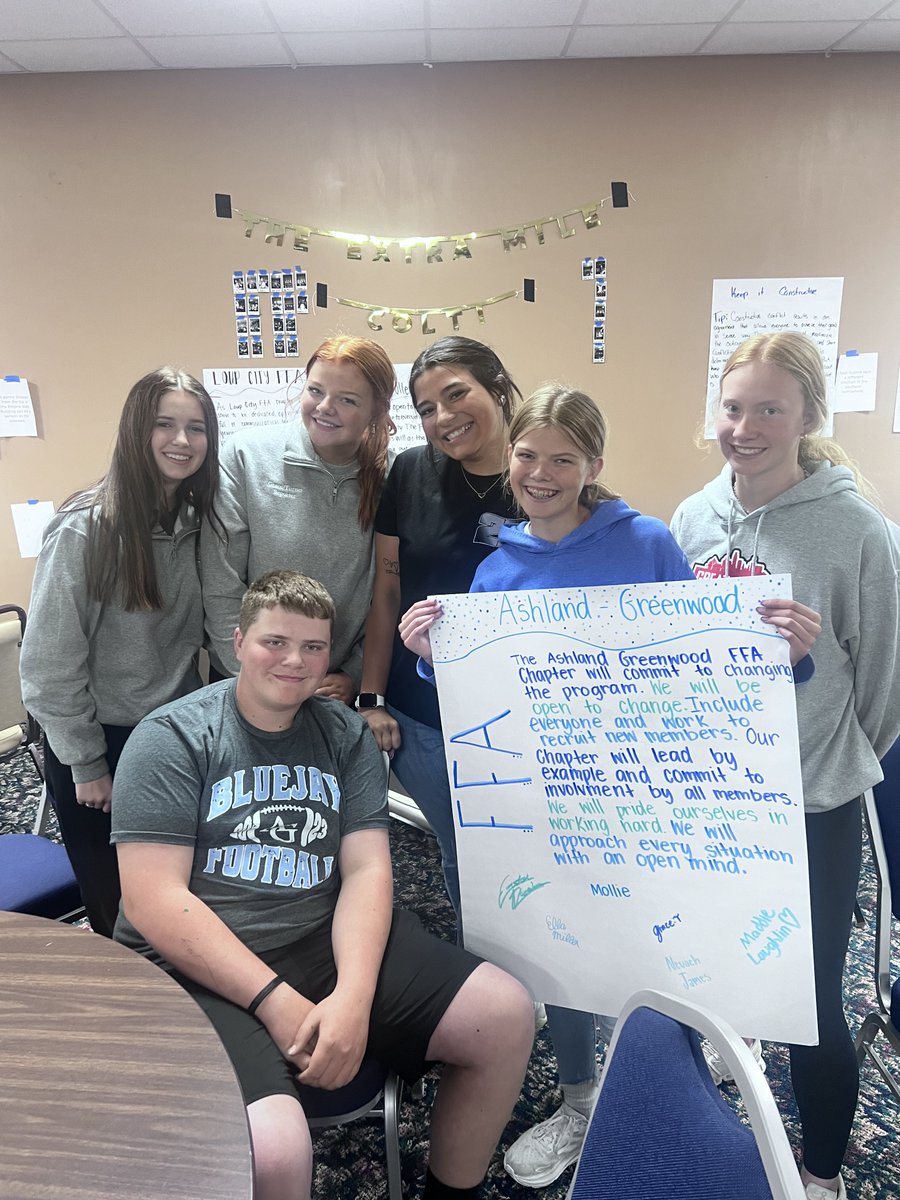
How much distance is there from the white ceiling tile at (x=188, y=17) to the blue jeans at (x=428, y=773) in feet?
7.80

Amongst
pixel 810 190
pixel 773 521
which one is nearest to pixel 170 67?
pixel 810 190

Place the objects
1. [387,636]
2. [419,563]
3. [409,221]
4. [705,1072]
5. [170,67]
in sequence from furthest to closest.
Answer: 1. [409,221]
2. [170,67]
3. [387,636]
4. [419,563]
5. [705,1072]

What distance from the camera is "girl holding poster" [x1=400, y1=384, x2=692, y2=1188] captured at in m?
1.31

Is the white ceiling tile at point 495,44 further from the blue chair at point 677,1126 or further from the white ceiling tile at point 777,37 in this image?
the blue chair at point 677,1126

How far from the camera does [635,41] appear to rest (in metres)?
2.58

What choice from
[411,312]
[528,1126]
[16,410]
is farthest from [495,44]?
[528,1126]

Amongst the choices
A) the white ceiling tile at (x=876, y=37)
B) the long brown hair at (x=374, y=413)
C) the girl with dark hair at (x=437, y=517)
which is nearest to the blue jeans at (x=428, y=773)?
the girl with dark hair at (x=437, y=517)

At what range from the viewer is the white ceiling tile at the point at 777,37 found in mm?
2504

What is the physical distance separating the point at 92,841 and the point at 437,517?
1154mm

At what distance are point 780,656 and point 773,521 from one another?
→ 32 cm

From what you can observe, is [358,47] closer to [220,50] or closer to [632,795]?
[220,50]

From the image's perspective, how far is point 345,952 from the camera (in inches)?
49.0

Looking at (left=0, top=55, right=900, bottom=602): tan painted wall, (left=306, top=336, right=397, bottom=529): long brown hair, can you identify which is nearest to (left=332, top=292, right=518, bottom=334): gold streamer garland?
(left=0, top=55, right=900, bottom=602): tan painted wall

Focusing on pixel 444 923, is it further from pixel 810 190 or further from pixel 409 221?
pixel 810 190
